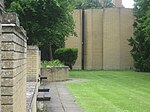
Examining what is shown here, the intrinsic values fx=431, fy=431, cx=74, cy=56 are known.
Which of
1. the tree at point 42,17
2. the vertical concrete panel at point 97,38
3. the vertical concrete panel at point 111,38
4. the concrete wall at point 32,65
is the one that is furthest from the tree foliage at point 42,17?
the vertical concrete panel at point 97,38

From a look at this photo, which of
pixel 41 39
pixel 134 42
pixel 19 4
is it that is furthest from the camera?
pixel 134 42

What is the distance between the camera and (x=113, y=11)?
46.2 m

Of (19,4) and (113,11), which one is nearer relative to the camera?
(19,4)

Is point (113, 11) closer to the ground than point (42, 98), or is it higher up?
higher up

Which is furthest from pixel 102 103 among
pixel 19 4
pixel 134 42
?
pixel 134 42

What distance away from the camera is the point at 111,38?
152ft

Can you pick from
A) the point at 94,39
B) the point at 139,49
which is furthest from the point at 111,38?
the point at 139,49

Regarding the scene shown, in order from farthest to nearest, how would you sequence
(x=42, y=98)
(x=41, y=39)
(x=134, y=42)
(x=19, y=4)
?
(x=134, y=42) < (x=41, y=39) < (x=19, y=4) < (x=42, y=98)

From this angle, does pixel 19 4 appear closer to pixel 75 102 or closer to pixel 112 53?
pixel 75 102

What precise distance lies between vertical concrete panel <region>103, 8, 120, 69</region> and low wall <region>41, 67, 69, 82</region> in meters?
20.1

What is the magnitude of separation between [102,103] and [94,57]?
1284 inches

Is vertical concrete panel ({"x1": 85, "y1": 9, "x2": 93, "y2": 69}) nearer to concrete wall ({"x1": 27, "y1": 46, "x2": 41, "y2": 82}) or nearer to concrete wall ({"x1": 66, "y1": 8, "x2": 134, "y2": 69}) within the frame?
concrete wall ({"x1": 66, "y1": 8, "x2": 134, "y2": 69})

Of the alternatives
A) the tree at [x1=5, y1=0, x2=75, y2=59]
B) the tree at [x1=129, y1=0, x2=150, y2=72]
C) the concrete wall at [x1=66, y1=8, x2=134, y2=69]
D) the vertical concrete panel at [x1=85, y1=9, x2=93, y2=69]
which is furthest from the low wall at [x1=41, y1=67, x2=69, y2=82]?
the vertical concrete panel at [x1=85, y1=9, x2=93, y2=69]

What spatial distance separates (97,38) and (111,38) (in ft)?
5.24
